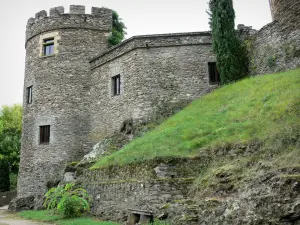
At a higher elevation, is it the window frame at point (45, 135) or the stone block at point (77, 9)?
the stone block at point (77, 9)

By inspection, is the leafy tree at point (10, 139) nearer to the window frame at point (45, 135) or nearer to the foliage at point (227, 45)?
the window frame at point (45, 135)

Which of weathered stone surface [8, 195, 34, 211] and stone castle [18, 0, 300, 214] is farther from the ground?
stone castle [18, 0, 300, 214]

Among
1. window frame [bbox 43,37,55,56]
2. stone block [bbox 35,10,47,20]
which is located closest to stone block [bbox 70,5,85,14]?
stone block [bbox 35,10,47,20]

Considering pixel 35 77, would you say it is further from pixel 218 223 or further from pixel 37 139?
pixel 218 223

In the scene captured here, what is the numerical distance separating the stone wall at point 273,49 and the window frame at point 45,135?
39.7 ft

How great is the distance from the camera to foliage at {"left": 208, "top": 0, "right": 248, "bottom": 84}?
17.0 meters

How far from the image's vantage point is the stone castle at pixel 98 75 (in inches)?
663

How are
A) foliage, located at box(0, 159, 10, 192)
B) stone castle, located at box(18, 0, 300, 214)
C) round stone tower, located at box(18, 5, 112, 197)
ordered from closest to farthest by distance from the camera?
stone castle, located at box(18, 0, 300, 214) → round stone tower, located at box(18, 5, 112, 197) → foliage, located at box(0, 159, 10, 192)

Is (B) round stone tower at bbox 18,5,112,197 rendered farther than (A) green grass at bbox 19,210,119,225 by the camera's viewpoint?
Yes

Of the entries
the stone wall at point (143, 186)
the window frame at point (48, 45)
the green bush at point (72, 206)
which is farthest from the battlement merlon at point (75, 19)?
the green bush at point (72, 206)

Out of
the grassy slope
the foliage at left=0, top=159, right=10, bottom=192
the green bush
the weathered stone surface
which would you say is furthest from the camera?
the foliage at left=0, top=159, right=10, bottom=192

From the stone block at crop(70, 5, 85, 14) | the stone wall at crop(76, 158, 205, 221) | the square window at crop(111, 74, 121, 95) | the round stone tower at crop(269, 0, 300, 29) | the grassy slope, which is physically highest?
the stone block at crop(70, 5, 85, 14)

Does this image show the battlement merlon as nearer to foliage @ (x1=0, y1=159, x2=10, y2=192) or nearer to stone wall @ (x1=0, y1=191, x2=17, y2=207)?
stone wall @ (x1=0, y1=191, x2=17, y2=207)

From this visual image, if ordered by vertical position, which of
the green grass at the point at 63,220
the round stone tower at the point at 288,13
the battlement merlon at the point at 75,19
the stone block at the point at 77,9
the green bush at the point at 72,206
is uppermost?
the stone block at the point at 77,9
